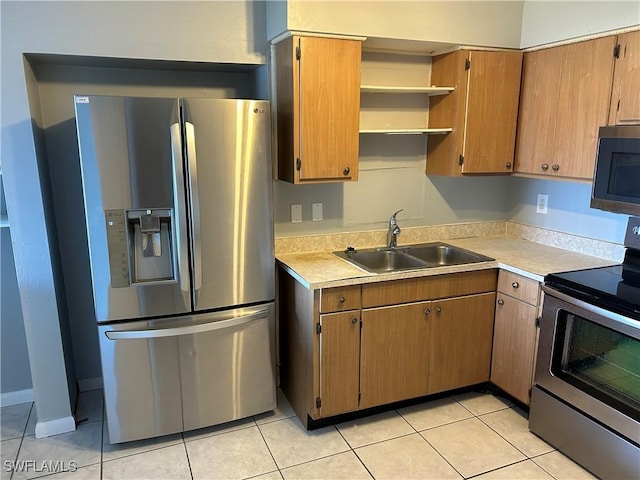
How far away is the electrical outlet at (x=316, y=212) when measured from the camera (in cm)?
300

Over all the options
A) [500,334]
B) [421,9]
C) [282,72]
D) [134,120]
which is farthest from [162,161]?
[500,334]

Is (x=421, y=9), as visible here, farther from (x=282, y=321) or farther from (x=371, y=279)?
(x=282, y=321)

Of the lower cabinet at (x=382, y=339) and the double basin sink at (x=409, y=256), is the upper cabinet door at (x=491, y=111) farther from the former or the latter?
the lower cabinet at (x=382, y=339)

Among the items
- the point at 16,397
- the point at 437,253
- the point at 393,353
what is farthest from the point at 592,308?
the point at 16,397

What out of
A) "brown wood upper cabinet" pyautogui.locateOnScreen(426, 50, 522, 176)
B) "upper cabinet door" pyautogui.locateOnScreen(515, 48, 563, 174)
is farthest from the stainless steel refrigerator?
"upper cabinet door" pyautogui.locateOnScreen(515, 48, 563, 174)

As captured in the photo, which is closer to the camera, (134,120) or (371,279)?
(134,120)

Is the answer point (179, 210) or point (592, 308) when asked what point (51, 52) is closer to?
point (179, 210)

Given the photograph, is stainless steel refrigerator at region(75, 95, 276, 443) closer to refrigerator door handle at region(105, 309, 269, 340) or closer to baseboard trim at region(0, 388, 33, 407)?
refrigerator door handle at region(105, 309, 269, 340)

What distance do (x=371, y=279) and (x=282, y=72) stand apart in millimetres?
1205

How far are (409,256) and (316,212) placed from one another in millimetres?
641

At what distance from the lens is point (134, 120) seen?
219 centimetres

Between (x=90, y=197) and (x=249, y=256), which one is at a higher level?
(x=90, y=197)

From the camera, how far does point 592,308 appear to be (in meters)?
2.20

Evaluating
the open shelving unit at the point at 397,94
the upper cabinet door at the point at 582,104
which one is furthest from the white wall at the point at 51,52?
the upper cabinet door at the point at 582,104
